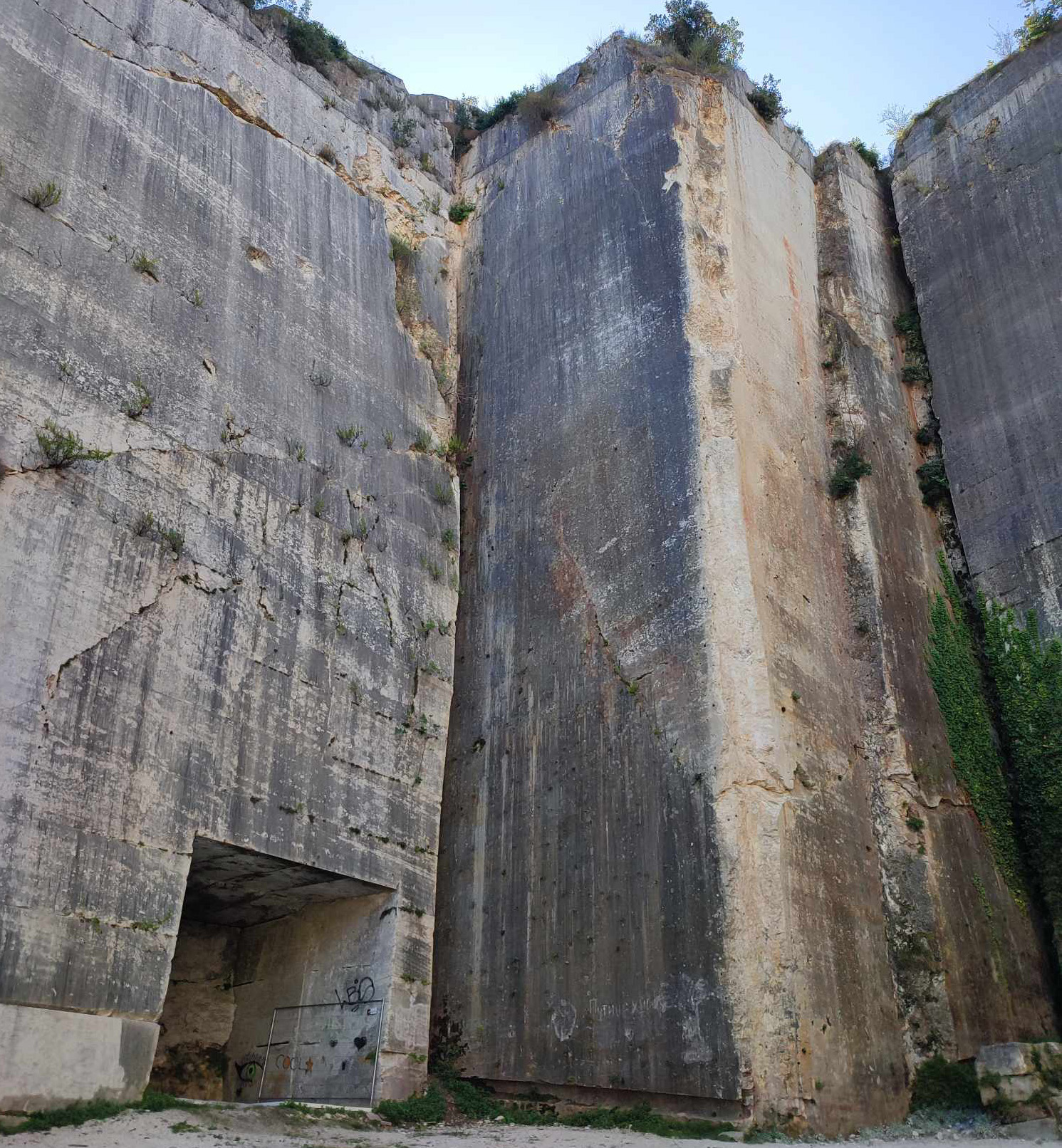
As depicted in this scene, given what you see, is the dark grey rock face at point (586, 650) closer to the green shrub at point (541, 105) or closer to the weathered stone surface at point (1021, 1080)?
the green shrub at point (541, 105)

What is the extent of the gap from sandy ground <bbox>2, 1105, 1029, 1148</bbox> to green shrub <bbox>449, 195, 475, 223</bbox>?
1342cm

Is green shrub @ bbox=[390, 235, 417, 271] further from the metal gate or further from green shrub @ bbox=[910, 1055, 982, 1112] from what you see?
green shrub @ bbox=[910, 1055, 982, 1112]

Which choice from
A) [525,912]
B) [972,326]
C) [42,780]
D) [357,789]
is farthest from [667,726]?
[972,326]

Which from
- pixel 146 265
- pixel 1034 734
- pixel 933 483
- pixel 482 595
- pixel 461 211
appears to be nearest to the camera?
pixel 146 265

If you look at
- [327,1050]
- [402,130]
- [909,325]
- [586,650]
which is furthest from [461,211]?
[327,1050]

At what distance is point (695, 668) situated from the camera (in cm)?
1252

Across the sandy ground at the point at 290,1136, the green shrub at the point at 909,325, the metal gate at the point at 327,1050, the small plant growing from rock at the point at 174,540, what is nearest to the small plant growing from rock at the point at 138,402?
the small plant growing from rock at the point at 174,540

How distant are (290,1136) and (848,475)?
1038cm

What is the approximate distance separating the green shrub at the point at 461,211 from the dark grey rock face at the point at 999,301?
7139mm

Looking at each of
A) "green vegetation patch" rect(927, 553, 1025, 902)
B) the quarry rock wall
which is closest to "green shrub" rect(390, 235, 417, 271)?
the quarry rock wall

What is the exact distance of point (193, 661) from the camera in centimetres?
1155

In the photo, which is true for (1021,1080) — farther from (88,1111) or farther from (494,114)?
(494,114)

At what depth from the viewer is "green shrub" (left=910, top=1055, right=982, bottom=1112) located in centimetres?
1156

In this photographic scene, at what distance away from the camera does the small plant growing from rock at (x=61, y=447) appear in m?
11.0
